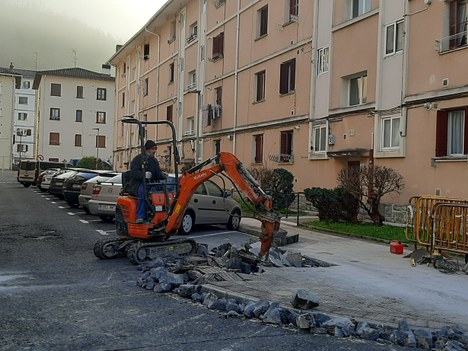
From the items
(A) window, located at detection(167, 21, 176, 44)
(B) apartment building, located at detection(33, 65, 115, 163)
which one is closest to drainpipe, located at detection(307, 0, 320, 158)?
(A) window, located at detection(167, 21, 176, 44)

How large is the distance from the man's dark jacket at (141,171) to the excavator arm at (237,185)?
57 cm

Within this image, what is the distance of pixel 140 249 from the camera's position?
985cm

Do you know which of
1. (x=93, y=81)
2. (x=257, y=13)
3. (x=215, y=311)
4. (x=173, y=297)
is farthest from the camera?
(x=93, y=81)

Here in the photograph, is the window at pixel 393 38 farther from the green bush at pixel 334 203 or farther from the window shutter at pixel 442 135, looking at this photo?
the green bush at pixel 334 203

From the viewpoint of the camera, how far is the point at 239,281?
8.15m

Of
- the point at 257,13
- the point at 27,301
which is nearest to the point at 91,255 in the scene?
the point at 27,301

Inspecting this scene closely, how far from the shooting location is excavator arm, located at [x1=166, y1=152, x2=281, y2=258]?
9305mm

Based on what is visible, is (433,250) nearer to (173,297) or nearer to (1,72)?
(173,297)

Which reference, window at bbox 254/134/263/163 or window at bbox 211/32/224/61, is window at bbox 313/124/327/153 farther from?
window at bbox 211/32/224/61

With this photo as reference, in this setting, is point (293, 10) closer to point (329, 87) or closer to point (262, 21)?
point (262, 21)

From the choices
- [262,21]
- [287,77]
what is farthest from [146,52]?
[287,77]

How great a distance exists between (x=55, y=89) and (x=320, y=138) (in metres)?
56.9

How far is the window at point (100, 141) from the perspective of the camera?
7219 cm

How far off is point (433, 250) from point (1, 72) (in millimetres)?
84754
